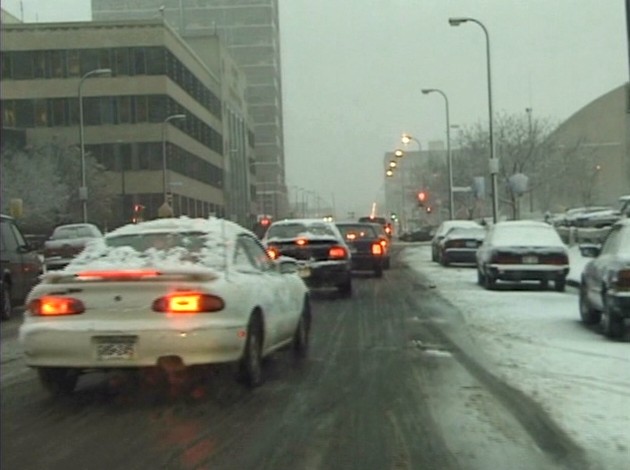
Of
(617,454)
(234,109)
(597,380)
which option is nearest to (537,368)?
(597,380)

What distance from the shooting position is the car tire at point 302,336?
1164 cm

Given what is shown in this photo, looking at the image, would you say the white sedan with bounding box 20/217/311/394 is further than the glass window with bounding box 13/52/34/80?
No

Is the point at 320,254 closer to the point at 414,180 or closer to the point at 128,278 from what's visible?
the point at 128,278

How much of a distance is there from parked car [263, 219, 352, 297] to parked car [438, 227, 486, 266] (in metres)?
13.2

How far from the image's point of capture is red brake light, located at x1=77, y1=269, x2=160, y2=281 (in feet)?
28.0

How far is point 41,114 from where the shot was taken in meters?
71.9

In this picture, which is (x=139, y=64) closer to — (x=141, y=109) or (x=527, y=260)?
(x=141, y=109)

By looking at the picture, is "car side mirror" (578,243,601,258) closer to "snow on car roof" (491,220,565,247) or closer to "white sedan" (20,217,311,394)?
"white sedan" (20,217,311,394)

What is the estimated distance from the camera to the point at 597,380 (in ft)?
31.3

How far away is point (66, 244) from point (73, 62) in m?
43.8

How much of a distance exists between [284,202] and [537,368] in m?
103

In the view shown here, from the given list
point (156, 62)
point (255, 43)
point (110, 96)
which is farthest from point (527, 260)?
point (255, 43)

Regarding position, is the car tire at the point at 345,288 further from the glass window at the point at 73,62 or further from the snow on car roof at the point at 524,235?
the glass window at the point at 73,62

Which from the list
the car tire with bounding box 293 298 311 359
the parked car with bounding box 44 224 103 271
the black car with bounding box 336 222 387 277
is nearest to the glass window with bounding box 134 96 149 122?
the parked car with bounding box 44 224 103 271
